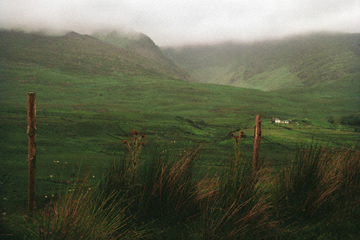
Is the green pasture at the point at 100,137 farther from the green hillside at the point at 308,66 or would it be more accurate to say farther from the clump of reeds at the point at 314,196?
the green hillside at the point at 308,66

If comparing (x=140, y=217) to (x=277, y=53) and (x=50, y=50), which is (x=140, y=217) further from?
(x=277, y=53)

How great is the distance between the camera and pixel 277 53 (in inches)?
6757

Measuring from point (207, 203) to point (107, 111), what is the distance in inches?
1097

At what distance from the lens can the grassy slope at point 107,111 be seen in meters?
10.6

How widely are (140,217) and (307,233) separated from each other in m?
2.12

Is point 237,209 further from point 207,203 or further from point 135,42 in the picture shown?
point 135,42

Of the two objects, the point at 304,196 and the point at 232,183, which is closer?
the point at 232,183

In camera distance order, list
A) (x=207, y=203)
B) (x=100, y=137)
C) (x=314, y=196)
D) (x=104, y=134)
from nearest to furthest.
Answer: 1. (x=207, y=203)
2. (x=314, y=196)
3. (x=100, y=137)
4. (x=104, y=134)

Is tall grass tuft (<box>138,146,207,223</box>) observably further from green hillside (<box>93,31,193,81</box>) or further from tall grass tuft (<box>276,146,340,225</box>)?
green hillside (<box>93,31,193,81</box>)

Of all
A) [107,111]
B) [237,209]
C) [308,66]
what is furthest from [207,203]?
[308,66]

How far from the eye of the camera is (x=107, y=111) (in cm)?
3052

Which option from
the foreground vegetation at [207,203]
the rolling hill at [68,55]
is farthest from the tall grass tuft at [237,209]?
the rolling hill at [68,55]

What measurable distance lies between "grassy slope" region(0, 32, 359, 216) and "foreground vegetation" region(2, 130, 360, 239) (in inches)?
14.2

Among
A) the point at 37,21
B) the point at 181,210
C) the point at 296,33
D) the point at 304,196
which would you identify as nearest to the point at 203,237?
the point at 181,210
